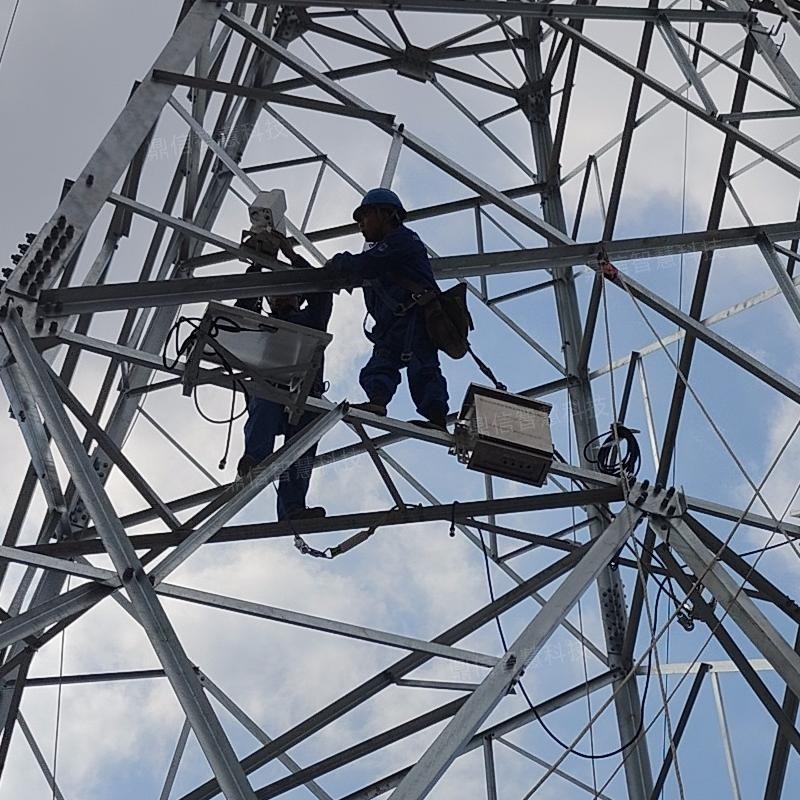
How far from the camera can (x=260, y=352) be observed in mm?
8078

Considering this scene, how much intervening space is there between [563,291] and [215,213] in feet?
13.7

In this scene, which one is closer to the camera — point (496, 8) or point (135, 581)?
point (135, 581)

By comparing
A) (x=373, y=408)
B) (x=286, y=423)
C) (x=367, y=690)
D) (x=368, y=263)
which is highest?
(x=368, y=263)

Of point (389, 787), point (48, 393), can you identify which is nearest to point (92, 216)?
point (48, 393)

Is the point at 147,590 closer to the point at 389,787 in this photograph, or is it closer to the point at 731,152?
the point at 389,787

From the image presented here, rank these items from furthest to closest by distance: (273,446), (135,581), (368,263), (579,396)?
(579,396) → (273,446) → (368,263) → (135,581)

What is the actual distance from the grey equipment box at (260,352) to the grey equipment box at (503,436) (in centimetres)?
104

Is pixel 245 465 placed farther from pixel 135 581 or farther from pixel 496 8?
pixel 496 8

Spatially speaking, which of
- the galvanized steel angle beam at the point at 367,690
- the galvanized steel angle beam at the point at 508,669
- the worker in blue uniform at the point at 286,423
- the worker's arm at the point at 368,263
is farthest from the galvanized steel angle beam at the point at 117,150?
the galvanized steel angle beam at the point at 367,690

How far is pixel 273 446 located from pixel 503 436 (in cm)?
193

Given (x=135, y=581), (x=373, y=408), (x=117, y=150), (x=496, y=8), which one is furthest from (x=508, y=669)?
(x=496, y=8)

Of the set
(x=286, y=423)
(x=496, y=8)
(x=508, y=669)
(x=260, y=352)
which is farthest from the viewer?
(x=496, y=8)

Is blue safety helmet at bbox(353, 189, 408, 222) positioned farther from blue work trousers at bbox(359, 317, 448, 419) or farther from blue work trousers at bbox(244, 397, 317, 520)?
blue work trousers at bbox(244, 397, 317, 520)

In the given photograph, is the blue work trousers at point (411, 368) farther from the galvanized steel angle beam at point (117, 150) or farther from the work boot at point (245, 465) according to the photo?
the galvanized steel angle beam at point (117, 150)
